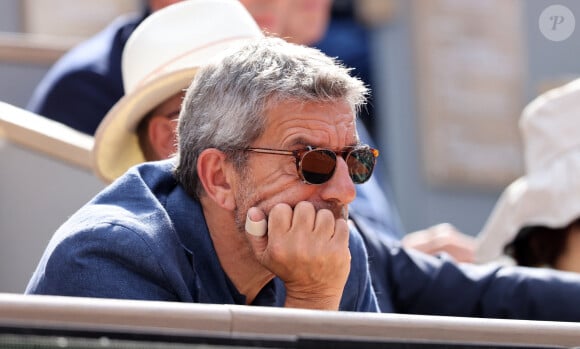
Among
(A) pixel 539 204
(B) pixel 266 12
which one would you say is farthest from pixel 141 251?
(B) pixel 266 12

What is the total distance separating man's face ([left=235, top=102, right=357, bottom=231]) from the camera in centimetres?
322

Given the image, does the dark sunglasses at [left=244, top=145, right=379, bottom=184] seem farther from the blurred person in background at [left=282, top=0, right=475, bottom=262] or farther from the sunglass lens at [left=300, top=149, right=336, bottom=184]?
the blurred person in background at [left=282, top=0, right=475, bottom=262]

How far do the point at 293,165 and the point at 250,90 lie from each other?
0.65 feet

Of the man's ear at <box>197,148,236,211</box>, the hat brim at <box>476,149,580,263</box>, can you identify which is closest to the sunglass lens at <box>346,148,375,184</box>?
the man's ear at <box>197,148,236,211</box>

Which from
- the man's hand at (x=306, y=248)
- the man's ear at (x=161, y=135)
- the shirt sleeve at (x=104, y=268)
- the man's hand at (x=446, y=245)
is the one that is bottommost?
the man's hand at (x=446, y=245)

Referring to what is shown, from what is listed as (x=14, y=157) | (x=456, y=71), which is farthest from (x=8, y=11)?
(x=456, y=71)

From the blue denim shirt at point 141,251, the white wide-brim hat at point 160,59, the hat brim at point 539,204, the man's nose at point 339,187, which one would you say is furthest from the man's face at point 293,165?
the hat brim at point 539,204

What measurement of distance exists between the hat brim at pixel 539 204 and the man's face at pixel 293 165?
1616 mm

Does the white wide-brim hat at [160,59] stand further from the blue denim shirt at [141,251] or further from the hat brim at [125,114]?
the blue denim shirt at [141,251]

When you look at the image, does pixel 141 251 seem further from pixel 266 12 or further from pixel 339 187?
pixel 266 12

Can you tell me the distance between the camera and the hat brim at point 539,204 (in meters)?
4.72

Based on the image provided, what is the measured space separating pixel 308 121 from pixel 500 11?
281 inches

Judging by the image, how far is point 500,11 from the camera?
1016 cm

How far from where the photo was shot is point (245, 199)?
3.27 metres
